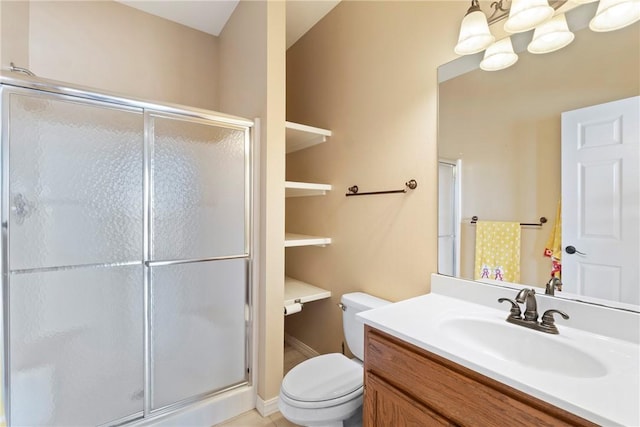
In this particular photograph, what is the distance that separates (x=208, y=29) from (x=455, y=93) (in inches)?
88.2

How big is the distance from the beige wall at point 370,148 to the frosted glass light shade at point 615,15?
1.73 feet

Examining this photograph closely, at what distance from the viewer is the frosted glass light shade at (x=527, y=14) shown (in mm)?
1036

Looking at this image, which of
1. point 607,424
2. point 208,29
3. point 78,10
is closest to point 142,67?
point 78,10

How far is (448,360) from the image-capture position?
0.87 m

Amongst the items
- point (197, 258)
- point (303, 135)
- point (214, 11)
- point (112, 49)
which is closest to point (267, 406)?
point (197, 258)

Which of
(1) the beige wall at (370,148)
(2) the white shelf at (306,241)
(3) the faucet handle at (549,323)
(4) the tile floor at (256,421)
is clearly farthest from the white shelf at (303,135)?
(4) the tile floor at (256,421)

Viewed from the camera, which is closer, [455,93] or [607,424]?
[607,424]

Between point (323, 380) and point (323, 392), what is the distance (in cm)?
9

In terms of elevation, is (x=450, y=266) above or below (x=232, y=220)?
below

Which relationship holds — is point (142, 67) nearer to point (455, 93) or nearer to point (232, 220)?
point (232, 220)

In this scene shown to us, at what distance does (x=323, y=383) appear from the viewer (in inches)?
54.2

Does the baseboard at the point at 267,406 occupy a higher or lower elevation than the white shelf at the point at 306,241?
lower

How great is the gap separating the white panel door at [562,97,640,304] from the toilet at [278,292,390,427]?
2.81ft

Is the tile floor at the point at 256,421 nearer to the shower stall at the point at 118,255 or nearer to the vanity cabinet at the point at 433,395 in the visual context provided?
the shower stall at the point at 118,255
